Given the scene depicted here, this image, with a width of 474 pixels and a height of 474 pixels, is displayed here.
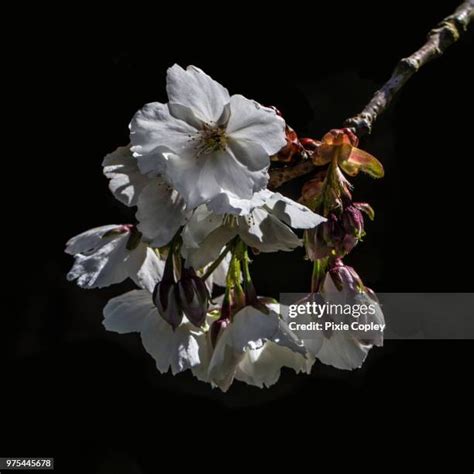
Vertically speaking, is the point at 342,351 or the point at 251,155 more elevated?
the point at 251,155

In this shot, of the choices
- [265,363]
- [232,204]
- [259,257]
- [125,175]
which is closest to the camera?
[232,204]

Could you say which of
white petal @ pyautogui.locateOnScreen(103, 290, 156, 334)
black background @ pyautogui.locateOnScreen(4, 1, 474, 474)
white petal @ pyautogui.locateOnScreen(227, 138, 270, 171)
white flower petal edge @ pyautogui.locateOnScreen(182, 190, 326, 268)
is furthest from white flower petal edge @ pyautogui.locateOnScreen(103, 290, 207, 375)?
black background @ pyautogui.locateOnScreen(4, 1, 474, 474)

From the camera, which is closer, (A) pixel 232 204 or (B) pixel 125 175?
(A) pixel 232 204

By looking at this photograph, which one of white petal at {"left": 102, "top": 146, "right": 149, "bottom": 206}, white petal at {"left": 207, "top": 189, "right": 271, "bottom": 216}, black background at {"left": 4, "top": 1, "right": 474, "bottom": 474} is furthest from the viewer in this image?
black background at {"left": 4, "top": 1, "right": 474, "bottom": 474}

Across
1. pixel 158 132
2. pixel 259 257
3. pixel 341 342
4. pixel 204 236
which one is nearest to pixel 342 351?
pixel 341 342

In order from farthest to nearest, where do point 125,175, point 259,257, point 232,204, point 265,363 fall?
point 259,257 < point 265,363 < point 125,175 < point 232,204

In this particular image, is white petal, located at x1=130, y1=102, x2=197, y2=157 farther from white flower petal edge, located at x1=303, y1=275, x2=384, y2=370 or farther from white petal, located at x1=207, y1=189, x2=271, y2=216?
white flower petal edge, located at x1=303, y1=275, x2=384, y2=370

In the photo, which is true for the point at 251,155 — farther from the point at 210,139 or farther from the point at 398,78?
the point at 398,78

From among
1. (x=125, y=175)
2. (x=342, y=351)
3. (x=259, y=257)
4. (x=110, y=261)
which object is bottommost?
(x=259, y=257)
